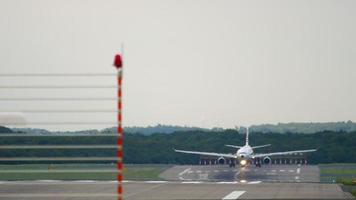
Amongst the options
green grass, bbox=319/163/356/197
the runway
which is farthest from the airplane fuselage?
the runway

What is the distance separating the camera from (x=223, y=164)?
384ft

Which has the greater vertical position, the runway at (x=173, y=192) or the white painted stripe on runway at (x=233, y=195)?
the white painted stripe on runway at (x=233, y=195)

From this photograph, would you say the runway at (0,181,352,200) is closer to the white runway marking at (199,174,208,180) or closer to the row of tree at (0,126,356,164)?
the white runway marking at (199,174,208,180)

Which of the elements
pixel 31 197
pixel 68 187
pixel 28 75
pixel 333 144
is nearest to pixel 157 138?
pixel 333 144

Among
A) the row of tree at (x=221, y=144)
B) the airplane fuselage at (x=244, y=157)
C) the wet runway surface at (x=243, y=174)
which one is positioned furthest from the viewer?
the row of tree at (x=221, y=144)

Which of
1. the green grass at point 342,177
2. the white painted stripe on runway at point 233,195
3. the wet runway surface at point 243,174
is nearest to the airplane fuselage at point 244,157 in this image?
the wet runway surface at point 243,174

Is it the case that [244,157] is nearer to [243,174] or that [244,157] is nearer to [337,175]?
[243,174]

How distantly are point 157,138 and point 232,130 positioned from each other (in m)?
21.8

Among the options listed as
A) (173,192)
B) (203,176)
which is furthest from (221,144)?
(173,192)

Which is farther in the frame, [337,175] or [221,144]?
[221,144]

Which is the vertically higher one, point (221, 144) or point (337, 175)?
point (221, 144)

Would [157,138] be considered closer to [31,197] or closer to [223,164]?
[223,164]

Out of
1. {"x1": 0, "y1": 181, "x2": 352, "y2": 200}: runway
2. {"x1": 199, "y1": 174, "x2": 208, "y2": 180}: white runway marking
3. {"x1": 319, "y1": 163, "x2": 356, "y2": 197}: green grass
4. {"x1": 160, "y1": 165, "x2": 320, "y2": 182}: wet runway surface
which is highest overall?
{"x1": 0, "y1": 181, "x2": 352, "y2": 200}: runway

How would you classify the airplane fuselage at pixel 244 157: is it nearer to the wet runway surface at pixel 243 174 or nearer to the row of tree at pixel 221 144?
the wet runway surface at pixel 243 174
